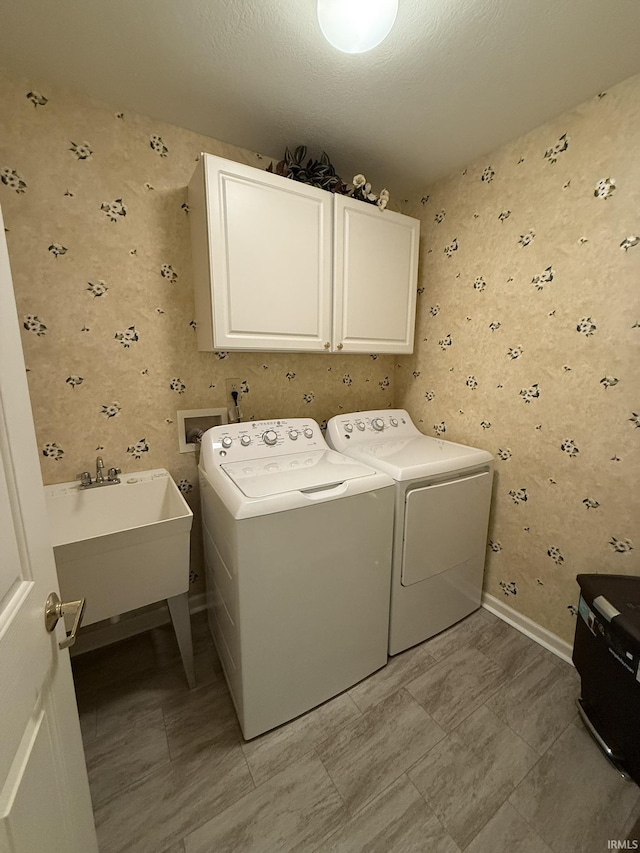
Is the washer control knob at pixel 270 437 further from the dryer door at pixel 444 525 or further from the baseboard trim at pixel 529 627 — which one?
the baseboard trim at pixel 529 627

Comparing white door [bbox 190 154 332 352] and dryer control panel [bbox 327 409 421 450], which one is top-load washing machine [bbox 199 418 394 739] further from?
white door [bbox 190 154 332 352]

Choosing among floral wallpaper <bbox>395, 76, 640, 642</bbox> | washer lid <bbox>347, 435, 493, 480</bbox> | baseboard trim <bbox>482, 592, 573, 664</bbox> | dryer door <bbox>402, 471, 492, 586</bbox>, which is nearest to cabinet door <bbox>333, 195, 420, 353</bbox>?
floral wallpaper <bbox>395, 76, 640, 642</bbox>

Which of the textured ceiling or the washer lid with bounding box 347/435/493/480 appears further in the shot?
the washer lid with bounding box 347/435/493/480

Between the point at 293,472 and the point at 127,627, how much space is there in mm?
1239

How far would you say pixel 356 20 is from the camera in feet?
3.04

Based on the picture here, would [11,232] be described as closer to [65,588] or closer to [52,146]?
[52,146]

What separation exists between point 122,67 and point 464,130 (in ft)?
4.55

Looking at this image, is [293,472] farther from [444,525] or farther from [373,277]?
[373,277]

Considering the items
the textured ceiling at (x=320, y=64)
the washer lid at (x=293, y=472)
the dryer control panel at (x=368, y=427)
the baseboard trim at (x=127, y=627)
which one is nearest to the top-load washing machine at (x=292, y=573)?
the washer lid at (x=293, y=472)

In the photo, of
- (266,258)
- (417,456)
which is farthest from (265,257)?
(417,456)

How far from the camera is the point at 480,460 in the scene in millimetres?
1658

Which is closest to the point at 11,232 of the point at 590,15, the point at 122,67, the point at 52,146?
the point at 52,146

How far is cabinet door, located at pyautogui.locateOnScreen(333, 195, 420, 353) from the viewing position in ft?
5.29

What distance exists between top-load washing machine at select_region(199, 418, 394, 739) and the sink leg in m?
0.13
